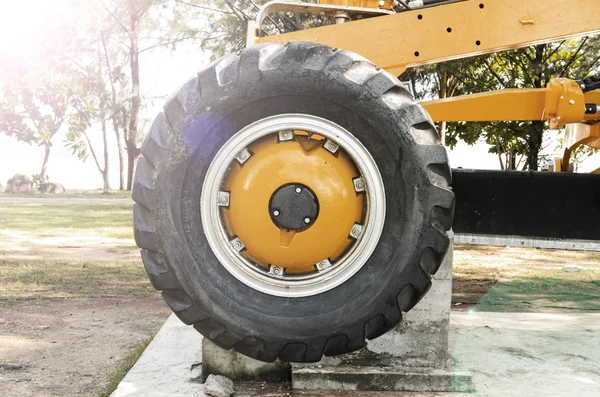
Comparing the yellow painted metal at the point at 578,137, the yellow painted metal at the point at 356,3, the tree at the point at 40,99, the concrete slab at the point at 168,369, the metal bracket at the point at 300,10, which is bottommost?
the concrete slab at the point at 168,369

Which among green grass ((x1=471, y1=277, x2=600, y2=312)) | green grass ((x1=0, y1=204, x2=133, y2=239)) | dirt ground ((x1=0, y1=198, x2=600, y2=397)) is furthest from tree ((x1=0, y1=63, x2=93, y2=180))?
green grass ((x1=471, y1=277, x2=600, y2=312))

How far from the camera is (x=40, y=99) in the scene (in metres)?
26.0

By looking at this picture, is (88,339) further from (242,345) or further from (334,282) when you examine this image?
(334,282)

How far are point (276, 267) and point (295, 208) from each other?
27 centimetres

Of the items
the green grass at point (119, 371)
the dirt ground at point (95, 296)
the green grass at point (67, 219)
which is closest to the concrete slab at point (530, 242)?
the dirt ground at point (95, 296)

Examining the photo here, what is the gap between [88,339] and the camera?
4703mm

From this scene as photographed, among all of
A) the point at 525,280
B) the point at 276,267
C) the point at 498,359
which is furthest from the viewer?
the point at 525,280

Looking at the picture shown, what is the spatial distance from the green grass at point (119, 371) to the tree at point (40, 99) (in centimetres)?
2284

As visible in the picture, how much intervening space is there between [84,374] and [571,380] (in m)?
2.76

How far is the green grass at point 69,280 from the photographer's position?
6.48 m

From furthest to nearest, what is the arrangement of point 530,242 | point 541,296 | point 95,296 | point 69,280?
point 69,280
point 541,296
point 95,296
point 530,242

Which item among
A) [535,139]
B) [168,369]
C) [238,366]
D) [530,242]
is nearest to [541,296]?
[530,242]

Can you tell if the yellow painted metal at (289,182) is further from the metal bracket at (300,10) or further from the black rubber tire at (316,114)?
the metal bracket at (300,10)

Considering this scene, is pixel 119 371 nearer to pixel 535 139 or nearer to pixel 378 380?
pixel 378 380
